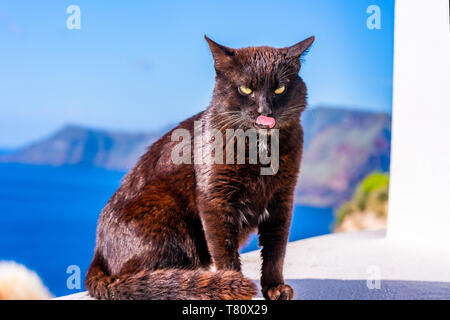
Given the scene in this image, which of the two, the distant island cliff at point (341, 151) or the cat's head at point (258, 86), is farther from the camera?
the distant island cliff at point (341, 151)

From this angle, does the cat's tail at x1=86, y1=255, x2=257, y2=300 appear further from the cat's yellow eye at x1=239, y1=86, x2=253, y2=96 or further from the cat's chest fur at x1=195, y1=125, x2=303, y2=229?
the cat's yellow eye at x1=239, y1=86, x2=253, y2=96

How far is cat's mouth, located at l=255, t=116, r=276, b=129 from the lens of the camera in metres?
1.37

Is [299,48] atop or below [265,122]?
atop

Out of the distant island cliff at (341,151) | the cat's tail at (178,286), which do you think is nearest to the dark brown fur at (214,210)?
the cat's tail at (178,286)

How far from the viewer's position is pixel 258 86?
54.0 inches

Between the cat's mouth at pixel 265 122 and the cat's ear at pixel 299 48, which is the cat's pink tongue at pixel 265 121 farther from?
the cat's ear at pixel 299 48

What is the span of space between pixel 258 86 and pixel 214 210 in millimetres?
414

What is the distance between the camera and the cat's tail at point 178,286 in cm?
132

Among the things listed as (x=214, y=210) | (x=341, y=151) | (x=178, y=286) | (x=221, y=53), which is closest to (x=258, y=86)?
(x=221, y=53)

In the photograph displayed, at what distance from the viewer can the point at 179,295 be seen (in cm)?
134

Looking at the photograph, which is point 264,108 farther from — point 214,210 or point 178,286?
point 178,286

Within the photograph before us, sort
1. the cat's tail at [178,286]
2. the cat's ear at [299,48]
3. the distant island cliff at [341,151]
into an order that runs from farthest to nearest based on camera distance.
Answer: the distant island cliff at [341,151]
the cat's ear at [299,48]
the cat's tail at [178,286]

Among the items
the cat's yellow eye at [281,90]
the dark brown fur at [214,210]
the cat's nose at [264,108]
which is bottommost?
the dark brown fur at [214,210]
